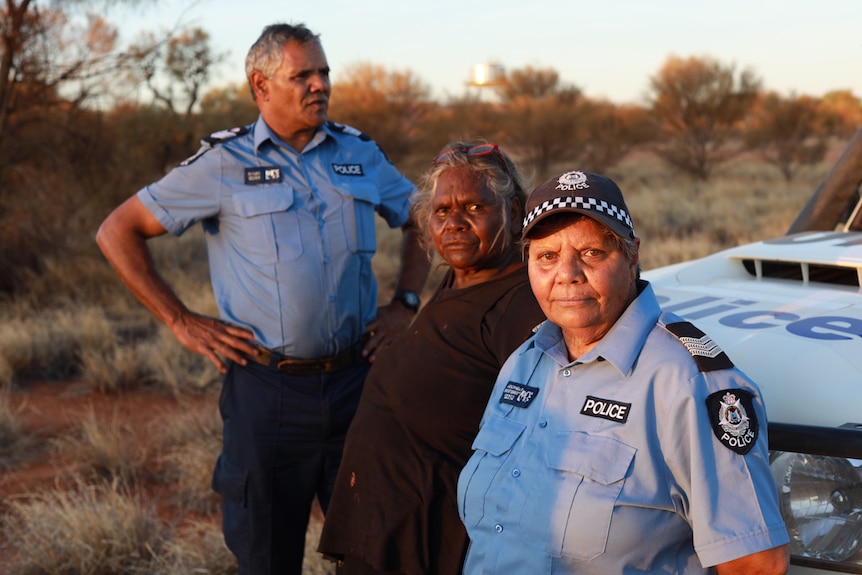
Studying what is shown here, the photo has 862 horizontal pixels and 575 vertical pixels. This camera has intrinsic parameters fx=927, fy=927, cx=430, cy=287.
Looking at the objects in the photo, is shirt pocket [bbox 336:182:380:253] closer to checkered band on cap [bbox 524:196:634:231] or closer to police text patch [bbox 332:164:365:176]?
police text patch [bbox 332:164:365:176]

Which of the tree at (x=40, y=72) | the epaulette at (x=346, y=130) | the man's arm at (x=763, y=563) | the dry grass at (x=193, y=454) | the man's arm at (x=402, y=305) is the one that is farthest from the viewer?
the tree at (x=40, y=72)

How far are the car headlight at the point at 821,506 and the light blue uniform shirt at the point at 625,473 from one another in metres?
0.32

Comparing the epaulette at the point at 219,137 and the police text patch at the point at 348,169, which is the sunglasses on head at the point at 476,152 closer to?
the police text patch at the point at 348,169

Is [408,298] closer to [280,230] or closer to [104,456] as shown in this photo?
[280,230]

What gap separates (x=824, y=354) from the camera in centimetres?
207

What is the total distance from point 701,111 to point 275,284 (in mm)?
27395

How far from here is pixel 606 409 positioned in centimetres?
182

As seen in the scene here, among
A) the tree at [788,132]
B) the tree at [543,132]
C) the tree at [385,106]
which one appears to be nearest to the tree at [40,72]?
the tree at [385,106]

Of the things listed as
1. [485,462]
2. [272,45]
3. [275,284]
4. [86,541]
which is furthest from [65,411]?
[485,462]

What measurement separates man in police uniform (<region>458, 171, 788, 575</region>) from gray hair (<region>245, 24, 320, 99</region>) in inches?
69.9

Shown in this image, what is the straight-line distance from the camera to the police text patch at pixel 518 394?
201 centimetres

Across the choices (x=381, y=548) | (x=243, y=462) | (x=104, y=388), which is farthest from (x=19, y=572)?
(x=104, y=388)

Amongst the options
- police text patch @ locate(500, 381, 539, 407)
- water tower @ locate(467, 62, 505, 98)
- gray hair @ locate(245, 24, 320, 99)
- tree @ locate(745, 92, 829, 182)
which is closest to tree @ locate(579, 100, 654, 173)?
tree @ locate(745, 92, 829, 182)

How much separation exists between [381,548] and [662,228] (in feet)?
45.2
